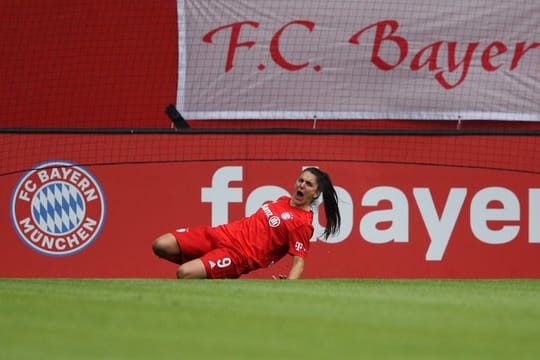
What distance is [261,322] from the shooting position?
682cm

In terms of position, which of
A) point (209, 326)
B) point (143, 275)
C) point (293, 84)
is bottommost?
point (143, 275)

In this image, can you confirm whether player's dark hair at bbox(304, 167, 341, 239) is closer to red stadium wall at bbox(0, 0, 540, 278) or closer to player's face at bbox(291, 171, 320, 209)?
player's face at bbox(291, 171, 320, 209)

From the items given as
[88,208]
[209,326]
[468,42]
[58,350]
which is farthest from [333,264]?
[58,350]

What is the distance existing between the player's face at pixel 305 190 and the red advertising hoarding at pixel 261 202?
6.14 feet

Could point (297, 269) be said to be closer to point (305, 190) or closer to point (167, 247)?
point (305, 190)

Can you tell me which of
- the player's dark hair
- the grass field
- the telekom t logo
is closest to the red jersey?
the player's dark hair

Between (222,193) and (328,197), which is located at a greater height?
(328,197)

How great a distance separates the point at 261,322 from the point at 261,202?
638cm

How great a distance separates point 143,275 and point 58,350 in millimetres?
7451

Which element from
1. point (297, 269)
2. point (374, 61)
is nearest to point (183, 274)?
point (297, 269)

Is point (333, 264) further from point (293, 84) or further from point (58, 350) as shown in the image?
point (58, 350)

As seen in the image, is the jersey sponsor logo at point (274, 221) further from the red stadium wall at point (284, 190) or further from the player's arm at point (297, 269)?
the red stadium wall at point (284, 190)

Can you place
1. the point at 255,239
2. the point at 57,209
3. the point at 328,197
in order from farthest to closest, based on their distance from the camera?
the point at 57,209
the point at 328,197
the point at 255,239

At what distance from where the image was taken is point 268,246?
1137cm
